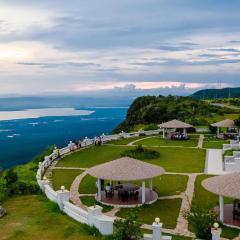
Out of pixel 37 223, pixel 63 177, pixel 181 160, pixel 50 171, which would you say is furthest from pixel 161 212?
pixel 181 160

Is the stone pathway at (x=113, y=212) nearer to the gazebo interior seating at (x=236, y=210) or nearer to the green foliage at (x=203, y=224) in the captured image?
the green foliage at (x=203, y=224)

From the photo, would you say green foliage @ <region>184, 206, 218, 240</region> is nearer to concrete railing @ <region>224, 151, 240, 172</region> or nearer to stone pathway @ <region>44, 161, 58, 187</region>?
stone pathway @ <region>44, 161, 58, 187</region>

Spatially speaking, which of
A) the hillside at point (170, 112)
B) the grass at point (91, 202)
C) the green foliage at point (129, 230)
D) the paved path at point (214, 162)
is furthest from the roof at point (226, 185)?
the hillside at point (170, 112)

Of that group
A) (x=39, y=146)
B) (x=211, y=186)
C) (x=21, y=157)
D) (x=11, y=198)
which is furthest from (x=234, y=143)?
(x=39, y=146)

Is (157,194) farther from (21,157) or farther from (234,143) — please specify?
(21,157)

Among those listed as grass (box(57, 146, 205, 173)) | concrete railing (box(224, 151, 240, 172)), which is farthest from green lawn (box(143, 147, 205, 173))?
concrete railing (box(224, 151, 240, 172))

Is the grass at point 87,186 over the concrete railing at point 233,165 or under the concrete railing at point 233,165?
under

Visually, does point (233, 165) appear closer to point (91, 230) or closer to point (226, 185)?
point (226, 185)
